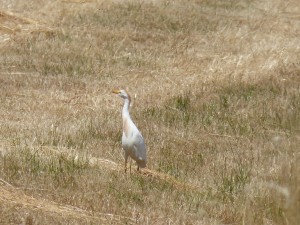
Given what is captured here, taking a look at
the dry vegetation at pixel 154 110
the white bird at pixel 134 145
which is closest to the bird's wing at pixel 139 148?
the white bird at pixel 134 145

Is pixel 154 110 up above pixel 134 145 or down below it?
below

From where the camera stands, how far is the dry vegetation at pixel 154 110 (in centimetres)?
682

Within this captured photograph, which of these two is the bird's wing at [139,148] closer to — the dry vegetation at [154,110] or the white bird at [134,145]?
the white bird at [134,145]

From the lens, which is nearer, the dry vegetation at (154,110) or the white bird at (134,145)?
the dry vegetation at (154,110)

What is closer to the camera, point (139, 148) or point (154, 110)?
point (139, 148)

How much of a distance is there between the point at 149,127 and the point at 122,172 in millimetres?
2367

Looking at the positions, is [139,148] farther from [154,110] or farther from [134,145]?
[154,110]

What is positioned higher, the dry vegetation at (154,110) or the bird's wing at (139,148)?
the bird's wing at (139,148)

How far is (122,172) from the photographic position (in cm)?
829

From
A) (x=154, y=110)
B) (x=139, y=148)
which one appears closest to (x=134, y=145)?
(x=139, y=148)

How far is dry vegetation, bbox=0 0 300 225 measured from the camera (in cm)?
682

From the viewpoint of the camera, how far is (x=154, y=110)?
37.6 ft

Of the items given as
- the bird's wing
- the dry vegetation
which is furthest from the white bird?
the dry vegetation

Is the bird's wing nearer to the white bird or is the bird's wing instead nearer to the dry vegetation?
the white bird
